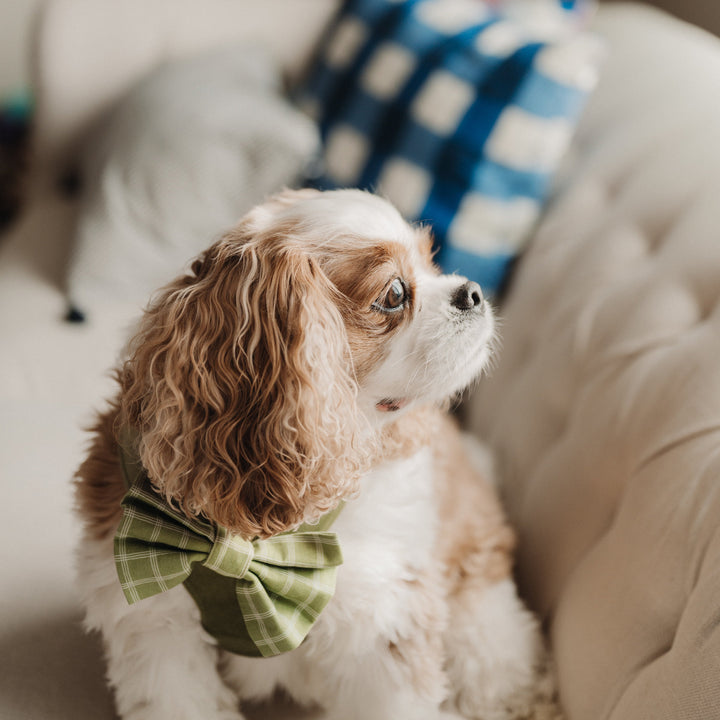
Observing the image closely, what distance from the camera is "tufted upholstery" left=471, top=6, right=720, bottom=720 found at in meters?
0.92

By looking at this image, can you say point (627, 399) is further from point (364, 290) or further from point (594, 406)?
point (364, 290)

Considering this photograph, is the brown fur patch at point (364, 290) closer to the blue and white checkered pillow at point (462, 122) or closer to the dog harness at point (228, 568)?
the dog harness at point (228, 568)

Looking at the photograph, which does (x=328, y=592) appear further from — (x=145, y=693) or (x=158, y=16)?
(x=158, y=16)

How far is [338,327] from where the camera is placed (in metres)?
0.86

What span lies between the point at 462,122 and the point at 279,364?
983mm

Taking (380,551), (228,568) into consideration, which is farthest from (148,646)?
(380,551)

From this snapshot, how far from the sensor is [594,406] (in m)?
1.18

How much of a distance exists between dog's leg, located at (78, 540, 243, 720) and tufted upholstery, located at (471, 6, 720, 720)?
0.55m

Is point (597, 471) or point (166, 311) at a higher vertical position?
point (166, 311)

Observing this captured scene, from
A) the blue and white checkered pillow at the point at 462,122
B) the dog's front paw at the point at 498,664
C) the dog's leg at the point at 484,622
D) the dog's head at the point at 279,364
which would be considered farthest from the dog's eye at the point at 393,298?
the blue and white checkered pillow at the point at 462,122

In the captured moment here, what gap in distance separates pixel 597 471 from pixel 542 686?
0.34 meters

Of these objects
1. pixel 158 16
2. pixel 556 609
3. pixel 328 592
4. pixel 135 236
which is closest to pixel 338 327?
pixel 328 592

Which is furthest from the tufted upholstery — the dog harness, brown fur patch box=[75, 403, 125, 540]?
brown fur patch box=[75, 403, 125, 540]

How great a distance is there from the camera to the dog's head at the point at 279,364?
2.71 ft
